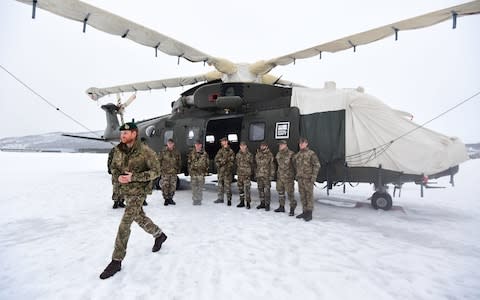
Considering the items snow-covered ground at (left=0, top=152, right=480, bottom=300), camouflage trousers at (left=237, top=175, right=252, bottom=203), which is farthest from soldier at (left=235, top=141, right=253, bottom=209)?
snow-covered ground at (left=0, top=152, right=480, bottom=300)

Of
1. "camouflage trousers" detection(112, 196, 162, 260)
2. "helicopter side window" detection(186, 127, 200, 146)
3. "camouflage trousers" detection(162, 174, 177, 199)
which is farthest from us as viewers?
"helicopter side window" detection(186, 127, 200, 146)

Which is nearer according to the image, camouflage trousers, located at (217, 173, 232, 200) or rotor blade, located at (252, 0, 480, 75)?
rotor blade, located at (252, 0, 480, 75)

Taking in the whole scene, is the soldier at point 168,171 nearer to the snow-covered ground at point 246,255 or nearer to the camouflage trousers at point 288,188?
the snow-covered ground at point 246,255

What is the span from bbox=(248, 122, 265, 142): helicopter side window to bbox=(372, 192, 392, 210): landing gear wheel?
3545 mm

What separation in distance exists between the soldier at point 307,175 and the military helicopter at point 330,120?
1.00 m

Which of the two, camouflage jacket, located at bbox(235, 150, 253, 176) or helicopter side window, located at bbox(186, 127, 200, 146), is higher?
helicopter side window, located at bbox(186, 127, 200, 146)

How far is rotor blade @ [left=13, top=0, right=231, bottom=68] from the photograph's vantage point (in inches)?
221

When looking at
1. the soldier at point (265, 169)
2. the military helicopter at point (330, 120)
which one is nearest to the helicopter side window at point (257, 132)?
the military helicopter at point (330, 120)

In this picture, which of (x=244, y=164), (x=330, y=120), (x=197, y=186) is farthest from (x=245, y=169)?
(x=330, y=120)

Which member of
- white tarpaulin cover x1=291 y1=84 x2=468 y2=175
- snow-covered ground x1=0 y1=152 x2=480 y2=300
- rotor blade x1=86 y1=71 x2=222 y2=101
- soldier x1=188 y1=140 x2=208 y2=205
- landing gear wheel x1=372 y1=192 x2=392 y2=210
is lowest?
snow-covered ground x1=0 y1=152 x2=480 y2=300

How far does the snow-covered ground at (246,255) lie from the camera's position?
2783mm

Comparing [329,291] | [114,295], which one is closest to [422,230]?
[329,291]

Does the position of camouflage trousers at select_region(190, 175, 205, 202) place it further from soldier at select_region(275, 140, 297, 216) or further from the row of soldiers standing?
soldier at select_region(275, 140, 297, 216)

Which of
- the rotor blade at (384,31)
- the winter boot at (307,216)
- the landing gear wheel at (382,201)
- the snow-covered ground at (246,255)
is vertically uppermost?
the rotor blade at (384,31)
